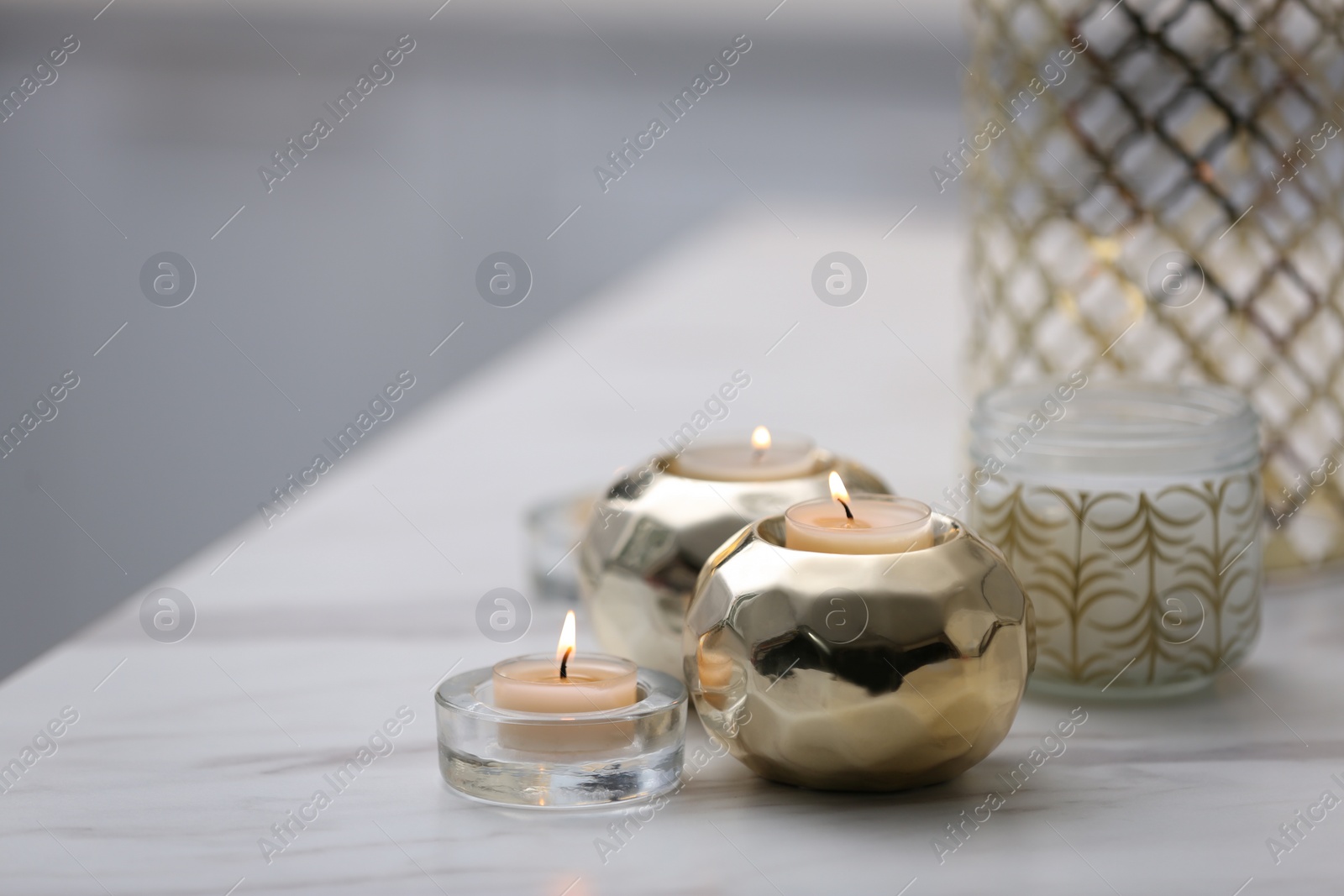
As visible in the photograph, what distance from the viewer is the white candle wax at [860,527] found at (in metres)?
0.51

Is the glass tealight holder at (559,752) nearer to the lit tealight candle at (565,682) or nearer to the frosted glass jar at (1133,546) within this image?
the lit tealight candle at (565,682)

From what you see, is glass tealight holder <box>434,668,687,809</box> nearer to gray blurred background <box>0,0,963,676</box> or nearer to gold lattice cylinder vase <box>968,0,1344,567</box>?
gold lattice cylinder vase <box>968,0,1344,567</box>

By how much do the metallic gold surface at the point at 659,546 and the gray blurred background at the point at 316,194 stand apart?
1447mm

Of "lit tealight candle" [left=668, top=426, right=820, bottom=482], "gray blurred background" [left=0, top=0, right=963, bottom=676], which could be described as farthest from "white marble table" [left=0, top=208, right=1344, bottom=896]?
"gray blurred background" [left=0, top=0, right=963, bottom=676]

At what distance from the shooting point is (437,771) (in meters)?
0.54

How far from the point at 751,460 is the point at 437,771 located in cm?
19

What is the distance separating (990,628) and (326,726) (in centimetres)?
26

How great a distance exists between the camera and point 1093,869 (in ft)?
1.49

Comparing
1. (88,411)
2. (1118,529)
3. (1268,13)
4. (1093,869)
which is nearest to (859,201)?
(88,411)

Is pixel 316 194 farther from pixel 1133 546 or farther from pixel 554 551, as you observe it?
pixel 1133 546

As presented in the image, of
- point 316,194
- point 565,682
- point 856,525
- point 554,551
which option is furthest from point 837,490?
point 316,194

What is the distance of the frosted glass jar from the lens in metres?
0.58

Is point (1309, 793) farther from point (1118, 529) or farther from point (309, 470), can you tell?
point (309, 470)

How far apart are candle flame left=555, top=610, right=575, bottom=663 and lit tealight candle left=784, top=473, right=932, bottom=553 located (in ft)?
0.27
